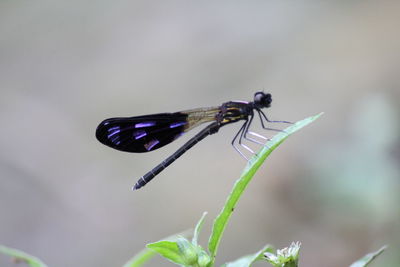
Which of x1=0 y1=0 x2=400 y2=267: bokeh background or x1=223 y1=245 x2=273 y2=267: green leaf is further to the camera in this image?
x1=0 y1=0 x2=400 y2=267: bokeh background

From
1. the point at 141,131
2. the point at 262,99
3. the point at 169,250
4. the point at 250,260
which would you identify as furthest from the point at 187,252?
the point at 141,131

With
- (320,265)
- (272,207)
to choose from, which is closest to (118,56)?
(272,207)

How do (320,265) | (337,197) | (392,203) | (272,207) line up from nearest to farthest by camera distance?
(392,203), (337,197), (320,265), (272,207)

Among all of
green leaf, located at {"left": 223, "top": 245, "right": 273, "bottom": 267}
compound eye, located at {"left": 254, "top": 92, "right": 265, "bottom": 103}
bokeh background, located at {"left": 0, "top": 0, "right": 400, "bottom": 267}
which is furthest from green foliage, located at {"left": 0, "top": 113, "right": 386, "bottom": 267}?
bokeh background, located at {"left": 0, "top": 0, "right": 400, "bottom": 267}

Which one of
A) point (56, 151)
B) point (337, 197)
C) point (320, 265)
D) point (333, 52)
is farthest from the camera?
point (333, 52)

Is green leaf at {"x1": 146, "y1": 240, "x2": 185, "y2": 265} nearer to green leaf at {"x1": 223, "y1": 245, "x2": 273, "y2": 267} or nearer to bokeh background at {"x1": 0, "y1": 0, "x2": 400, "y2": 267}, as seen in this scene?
green leaf at {"x1": 223, "y1": 245, "x2": 273, "y2": 267}

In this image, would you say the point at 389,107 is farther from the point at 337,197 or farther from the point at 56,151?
the point at 56,151
